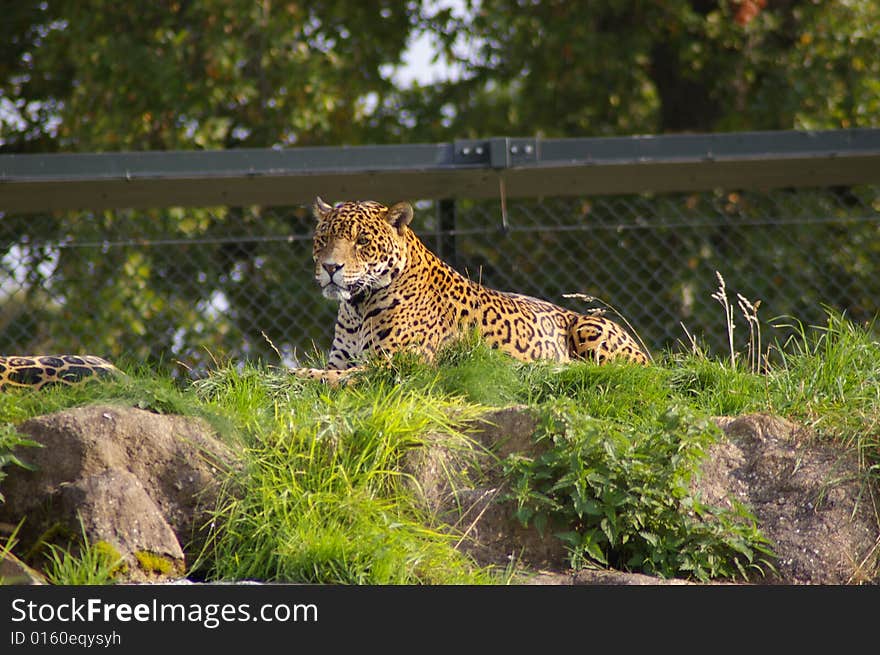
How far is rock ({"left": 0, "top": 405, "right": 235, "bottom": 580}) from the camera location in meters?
5.33

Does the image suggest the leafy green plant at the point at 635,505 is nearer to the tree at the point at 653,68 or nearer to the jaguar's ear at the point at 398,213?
the jaguar's ear at the point at 398,213

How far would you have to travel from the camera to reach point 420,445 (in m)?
5.90

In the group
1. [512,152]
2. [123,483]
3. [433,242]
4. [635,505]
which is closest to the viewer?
[123,483]

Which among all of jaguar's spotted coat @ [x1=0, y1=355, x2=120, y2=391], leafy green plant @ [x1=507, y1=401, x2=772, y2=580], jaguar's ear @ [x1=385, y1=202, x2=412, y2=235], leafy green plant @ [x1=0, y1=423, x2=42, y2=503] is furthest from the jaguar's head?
leafy green plant @ [x1=0, y1=423, x2=42, y2=503]

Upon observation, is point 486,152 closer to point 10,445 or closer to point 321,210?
point 321,210

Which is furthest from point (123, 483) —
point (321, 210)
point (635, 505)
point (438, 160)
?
point (438, 160)

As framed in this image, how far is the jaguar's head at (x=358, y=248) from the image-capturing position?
723 cm

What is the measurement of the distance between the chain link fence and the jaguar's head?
444 centimetres

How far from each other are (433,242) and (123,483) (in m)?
6.47

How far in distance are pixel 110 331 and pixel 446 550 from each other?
8167 millimetres

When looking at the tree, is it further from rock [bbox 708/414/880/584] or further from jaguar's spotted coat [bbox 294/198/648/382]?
rock [bbox 708/414/880/584]

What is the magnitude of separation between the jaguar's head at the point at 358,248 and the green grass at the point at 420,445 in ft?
2.92
